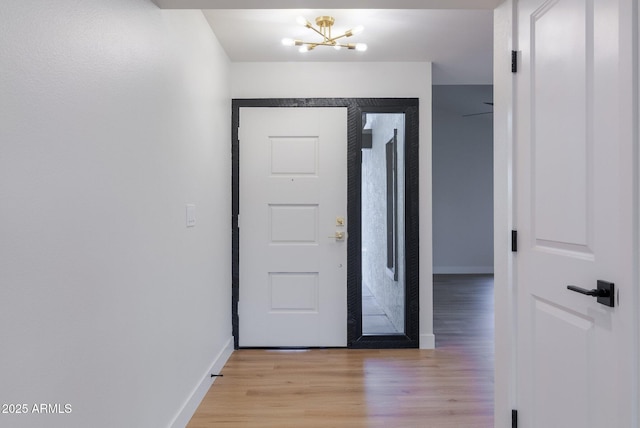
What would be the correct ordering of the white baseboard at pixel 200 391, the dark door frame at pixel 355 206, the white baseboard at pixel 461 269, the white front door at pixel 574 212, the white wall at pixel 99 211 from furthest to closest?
the white baseboard at pixel 461 269 → the dark door frame at pixel 355 206 → the white baseboard at pixel 200 391 → the white front door at pixel 574 212 → the white wall at pixel 99 211

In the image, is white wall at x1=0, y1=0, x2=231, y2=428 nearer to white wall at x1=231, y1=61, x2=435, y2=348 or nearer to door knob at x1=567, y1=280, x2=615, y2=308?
Result: white wall at x1=231, y1=61, x2=435, y2=348

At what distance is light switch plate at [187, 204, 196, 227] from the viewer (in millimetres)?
2203

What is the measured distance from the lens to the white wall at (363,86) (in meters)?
3.31

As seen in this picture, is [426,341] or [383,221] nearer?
[426,341]

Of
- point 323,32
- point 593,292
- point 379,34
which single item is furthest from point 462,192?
point 593,292

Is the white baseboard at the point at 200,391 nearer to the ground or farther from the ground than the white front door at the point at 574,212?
nearer to the ground

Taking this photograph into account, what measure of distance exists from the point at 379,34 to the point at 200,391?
2776mm

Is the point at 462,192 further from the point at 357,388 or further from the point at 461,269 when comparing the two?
the point at 357,388

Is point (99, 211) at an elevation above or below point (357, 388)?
above

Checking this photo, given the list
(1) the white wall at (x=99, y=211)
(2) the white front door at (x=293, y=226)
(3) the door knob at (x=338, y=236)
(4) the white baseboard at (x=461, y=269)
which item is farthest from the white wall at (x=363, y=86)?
(4) the white baseboard at (x=461, y=269)

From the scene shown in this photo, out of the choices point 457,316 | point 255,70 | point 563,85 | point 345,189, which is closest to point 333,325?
point 345,189

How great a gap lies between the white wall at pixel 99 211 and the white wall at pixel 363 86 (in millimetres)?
987

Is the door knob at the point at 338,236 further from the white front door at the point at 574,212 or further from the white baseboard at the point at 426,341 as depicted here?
the white front door at the point at 574,212

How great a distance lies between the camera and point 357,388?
2570 millimetres
